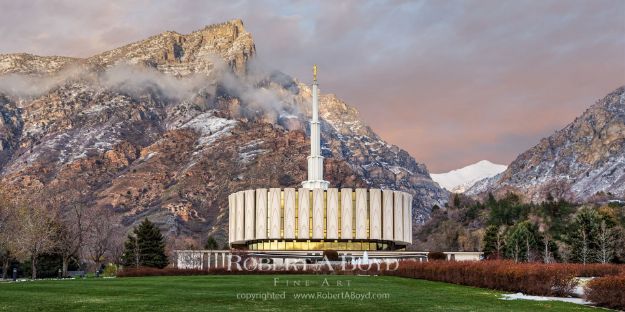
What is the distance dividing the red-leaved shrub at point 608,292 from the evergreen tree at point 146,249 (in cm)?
6559

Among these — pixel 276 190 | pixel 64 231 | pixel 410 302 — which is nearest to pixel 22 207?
pixel 64 231

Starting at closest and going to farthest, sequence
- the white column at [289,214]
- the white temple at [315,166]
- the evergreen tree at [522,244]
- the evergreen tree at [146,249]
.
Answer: the evergreen tree at [146,249] → the evergreen tree at [522,244] → the white column at [289,214] → the white temple at [315,166]

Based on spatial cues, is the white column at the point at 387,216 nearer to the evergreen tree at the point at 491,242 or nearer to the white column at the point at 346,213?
the white column at the point at 346,213

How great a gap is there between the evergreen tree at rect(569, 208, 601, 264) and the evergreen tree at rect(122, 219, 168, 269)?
47.1m

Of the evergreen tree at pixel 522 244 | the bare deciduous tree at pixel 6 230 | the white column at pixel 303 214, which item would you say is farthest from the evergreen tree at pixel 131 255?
the evergreen tree at pixel 522 244

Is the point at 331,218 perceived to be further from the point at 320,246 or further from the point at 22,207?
the point at 22,207

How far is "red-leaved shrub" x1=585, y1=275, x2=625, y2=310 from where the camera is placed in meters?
22.4

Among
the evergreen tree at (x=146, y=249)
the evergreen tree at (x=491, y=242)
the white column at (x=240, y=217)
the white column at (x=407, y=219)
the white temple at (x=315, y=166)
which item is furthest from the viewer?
the white column at (x=407, y=219)

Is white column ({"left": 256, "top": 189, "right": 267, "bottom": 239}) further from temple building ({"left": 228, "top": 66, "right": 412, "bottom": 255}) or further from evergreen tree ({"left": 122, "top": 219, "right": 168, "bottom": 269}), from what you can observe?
evergreen tree ({"left": 122, "top": 219, "right": 168, "bottom": 269})

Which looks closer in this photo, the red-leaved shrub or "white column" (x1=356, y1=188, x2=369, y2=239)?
the red-leaved shrub

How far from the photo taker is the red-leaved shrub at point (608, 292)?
22.4 m

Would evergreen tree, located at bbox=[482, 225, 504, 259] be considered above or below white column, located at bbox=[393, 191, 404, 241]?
below

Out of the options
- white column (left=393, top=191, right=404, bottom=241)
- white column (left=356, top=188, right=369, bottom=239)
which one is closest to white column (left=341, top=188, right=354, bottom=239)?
white column (left=356, top=188, right=369, bottom=239)

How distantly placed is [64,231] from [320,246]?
35.3m
